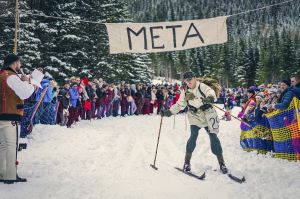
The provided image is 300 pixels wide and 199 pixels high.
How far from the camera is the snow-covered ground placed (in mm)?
5250

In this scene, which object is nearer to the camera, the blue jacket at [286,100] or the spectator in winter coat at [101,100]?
the blue jacket at [286,100]

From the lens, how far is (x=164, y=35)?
388 inches

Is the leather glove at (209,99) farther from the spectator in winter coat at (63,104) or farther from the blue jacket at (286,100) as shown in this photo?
the spectator in winter coat at (63,104)

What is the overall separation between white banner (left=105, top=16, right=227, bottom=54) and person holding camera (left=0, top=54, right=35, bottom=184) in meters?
4.78

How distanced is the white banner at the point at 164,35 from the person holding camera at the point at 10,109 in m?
4.78

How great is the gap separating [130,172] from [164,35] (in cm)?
446

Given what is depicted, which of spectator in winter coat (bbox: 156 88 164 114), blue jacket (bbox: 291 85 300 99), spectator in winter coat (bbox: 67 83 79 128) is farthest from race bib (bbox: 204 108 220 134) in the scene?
spectator in winter coat (bbox: 156 88 164 114)

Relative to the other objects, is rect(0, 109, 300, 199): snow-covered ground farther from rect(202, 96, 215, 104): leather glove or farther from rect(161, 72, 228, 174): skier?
rect(202, 96, 215, 104): leather glove

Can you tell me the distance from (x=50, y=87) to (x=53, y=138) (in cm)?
236

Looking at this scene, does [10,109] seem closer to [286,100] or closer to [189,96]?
[189,96]

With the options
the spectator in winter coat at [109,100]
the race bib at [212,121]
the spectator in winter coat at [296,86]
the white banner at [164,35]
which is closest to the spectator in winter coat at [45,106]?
the white banner at [164,35]

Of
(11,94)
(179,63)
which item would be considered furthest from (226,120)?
(179,63)

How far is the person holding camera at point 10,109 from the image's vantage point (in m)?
5.32

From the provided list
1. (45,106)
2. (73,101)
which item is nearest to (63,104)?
(73,101)
